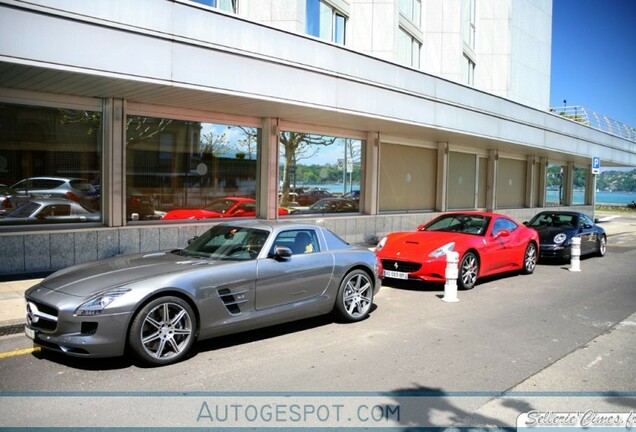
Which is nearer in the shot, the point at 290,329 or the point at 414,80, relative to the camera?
the point at 290,329

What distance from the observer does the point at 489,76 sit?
25.7 metres

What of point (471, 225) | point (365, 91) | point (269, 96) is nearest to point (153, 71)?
point (269, 96)

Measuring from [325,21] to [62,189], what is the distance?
906cm

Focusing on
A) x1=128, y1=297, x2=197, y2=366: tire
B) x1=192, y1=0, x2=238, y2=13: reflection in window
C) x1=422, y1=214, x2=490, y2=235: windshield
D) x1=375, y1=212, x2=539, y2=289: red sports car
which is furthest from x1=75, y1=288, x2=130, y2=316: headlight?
x1=192, y1=0, x2=238, y2=13: reflection in window

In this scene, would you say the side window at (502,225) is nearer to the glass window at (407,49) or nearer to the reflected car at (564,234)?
the reflected car at (564,234)

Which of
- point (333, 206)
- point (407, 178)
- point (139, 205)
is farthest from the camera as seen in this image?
point (407, 178)

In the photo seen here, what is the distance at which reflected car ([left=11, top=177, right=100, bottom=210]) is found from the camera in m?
9.63

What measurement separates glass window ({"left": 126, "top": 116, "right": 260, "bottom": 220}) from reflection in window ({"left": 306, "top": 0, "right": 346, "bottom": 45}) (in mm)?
4027

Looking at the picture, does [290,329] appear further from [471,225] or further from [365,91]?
[365,91]

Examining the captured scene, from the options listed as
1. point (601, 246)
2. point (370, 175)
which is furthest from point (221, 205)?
point (601, 246)

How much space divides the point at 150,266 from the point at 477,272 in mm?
6286

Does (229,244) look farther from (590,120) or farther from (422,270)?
(590,120)

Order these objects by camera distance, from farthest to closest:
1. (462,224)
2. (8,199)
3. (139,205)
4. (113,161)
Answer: (139,205)
(462,224)
(113,161)
(8,199)

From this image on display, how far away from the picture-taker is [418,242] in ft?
31.7
